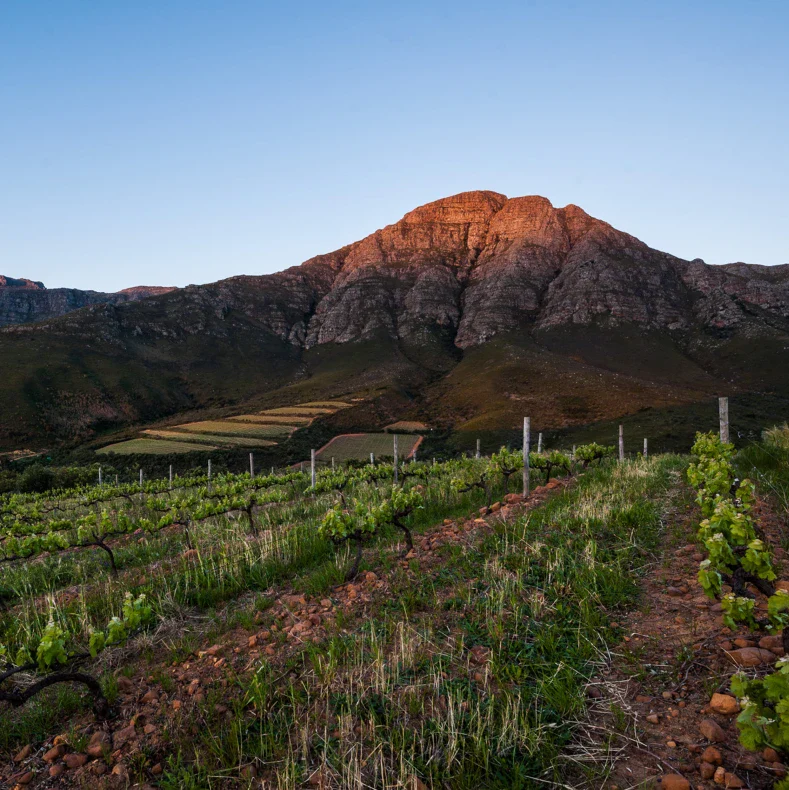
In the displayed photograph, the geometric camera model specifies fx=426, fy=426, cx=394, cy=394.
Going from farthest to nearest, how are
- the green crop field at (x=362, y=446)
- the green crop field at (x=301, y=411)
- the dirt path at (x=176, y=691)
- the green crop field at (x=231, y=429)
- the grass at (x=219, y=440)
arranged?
the green crop field at (x=301, y=411), the green crop field at (x=231, y=429), the grass at (x=219, y=440), the green crop field at (x=362, y=446), the dirt path at (x=176, y=691)

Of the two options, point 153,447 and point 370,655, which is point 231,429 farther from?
point 370,655

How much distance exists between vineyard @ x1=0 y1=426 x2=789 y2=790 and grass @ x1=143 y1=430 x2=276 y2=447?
54.7 meters

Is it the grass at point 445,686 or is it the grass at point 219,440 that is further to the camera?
the grass at point 219,440

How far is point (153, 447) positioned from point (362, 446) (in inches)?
1222

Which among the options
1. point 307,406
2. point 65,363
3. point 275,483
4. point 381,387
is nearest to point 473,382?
point 381,387

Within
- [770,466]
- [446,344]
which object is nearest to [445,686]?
[770,466]

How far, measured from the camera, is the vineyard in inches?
128

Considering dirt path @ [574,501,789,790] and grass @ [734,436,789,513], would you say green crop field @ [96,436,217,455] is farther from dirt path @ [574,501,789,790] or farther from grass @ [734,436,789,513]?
dirt path @ [574,501,789,790]

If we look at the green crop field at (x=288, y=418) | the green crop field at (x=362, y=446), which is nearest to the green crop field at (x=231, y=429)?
the green crop field at (x=288, y=418)

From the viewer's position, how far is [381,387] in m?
102

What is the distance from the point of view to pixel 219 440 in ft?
213

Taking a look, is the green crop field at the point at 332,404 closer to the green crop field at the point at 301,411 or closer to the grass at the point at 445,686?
the green crop field at the point at 301,411

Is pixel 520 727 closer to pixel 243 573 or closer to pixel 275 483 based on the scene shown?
pixel 243 573

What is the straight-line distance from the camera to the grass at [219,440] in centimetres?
6188
